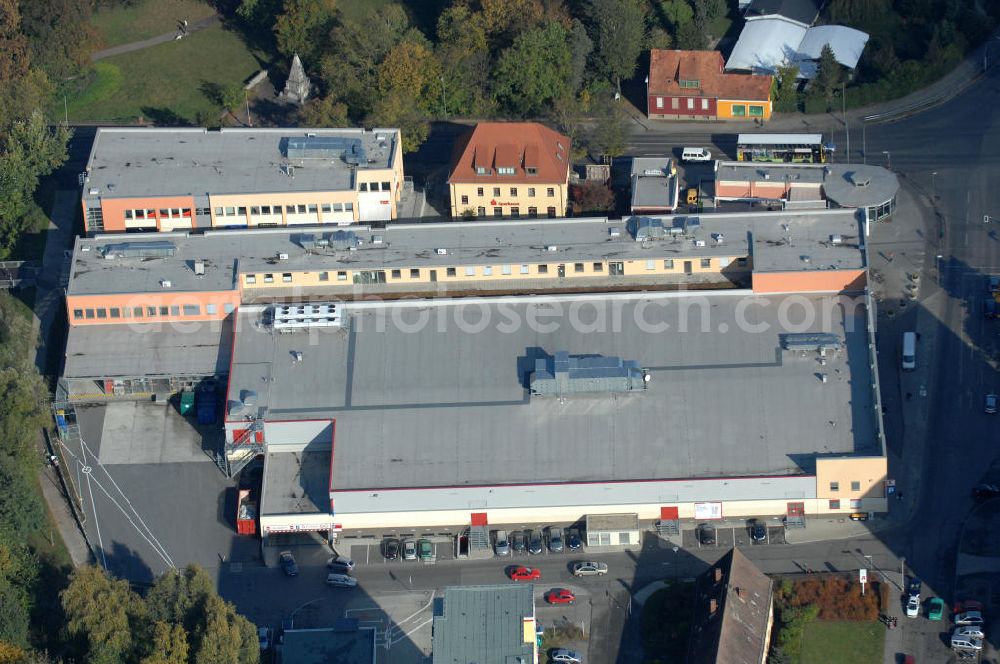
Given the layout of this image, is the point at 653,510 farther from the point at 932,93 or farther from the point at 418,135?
the point at 932,93

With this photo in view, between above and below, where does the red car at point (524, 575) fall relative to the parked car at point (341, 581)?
below

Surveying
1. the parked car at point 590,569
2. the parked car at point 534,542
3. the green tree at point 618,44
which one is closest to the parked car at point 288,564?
the parked car at point 534,542

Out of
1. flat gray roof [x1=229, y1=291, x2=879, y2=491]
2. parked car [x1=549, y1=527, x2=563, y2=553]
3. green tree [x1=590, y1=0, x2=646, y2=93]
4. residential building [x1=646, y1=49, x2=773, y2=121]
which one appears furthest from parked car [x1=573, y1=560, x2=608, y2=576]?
green tree [x1=590, y1=0, x2=646, y2=93]

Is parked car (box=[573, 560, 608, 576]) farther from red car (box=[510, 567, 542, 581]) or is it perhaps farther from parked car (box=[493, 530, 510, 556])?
parked car (box=[493, 530, 510, 556])

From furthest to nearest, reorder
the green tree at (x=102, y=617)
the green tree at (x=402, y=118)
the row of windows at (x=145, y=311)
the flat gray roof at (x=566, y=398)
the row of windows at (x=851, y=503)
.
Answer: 1. the green tree at (x=402, y=118)
2. the row of windows at (x=145, y=311)
3. the flat gray roof at (x=566, y=398)
4. the row of windows at (x=851, y=503)
5. the green tree at (x=102, y=617)

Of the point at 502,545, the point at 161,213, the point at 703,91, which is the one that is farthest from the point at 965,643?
the point at 161,213

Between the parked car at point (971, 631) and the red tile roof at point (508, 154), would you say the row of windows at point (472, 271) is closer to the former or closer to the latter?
the red tile roof at point (508, 154)

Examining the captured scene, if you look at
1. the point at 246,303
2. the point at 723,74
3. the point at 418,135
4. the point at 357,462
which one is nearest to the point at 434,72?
the point at 418,135
